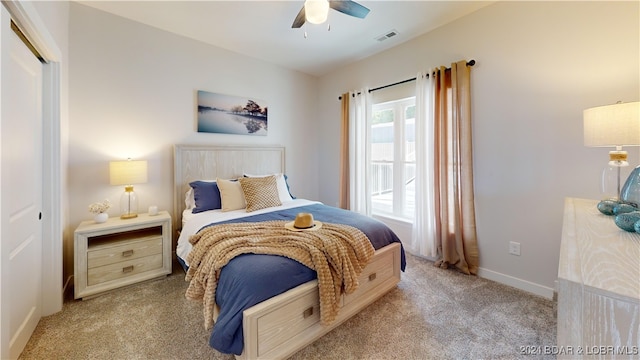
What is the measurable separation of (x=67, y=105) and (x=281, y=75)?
2547 mm

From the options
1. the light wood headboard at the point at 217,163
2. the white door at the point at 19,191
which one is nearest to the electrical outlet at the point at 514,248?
the light wood headboard at the point at 217,163

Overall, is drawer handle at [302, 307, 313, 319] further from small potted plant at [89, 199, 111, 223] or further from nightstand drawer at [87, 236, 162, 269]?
small potted plant at [89, 199, 111, 223]

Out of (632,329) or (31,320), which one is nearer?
(632,329)

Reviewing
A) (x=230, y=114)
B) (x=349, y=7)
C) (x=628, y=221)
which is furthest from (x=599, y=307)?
(x=230, y=114)

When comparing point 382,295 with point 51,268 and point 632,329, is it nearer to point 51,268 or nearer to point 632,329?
point 632,329

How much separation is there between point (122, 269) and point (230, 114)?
2.11 meters

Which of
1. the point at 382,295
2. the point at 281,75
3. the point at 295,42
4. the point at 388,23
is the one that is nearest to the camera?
the point at 382,295

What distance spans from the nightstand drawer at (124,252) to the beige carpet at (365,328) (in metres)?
0.29

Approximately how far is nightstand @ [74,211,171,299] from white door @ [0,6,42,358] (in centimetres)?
28

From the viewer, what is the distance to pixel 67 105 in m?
2.29

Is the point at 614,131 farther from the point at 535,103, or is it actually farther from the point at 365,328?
the point at 365,328

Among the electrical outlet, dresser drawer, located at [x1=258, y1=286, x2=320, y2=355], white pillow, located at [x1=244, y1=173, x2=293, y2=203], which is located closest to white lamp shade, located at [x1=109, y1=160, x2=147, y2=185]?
white pillow, located at [x1=244, y1=173, x2=293, y2=203]

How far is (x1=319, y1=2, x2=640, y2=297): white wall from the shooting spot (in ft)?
6.13

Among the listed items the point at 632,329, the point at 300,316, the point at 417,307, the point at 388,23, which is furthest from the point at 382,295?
the point at 388,23
